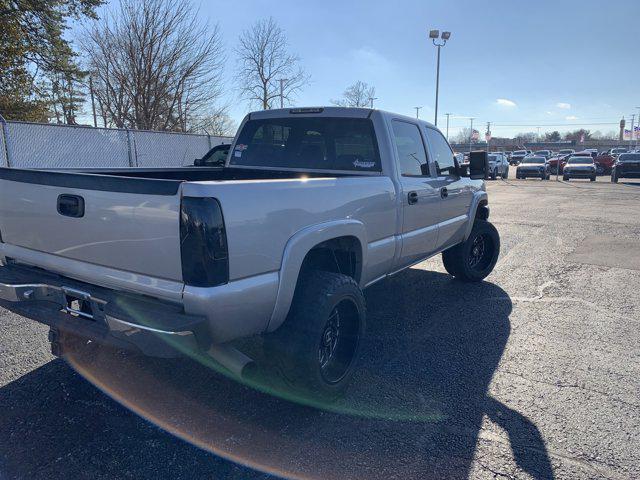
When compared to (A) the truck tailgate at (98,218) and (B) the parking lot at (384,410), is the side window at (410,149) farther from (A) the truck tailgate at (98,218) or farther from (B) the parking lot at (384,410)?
(A) the truck tailgate at (98,218)

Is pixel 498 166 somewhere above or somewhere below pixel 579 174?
above

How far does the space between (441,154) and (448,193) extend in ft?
1.69

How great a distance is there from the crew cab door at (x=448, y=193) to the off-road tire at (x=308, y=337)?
2249 millimetres

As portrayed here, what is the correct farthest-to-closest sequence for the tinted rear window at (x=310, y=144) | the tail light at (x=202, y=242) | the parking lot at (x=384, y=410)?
the tinted rear window at (x=310, y=144), the parking lot at (x=384, y=410), the tail light at (x=202, y=242)

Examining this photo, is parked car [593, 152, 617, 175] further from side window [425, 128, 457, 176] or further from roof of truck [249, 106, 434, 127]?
roof of truck [249, 106, 434, 127]


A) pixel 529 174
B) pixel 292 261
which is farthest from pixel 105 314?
pixel 529 174

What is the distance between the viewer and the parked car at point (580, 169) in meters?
28.5

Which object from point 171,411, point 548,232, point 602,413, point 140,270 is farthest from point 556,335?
point 548,232

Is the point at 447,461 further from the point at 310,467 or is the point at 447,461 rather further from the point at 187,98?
the point at 187,98

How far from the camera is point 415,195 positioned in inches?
170

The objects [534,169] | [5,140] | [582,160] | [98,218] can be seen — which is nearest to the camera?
[98,218]

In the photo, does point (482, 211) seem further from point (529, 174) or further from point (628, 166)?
point (529, 174)

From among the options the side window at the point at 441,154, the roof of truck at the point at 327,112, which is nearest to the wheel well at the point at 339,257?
the roof of truck at the point at 327,112

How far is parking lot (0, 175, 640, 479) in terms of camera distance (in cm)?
256
